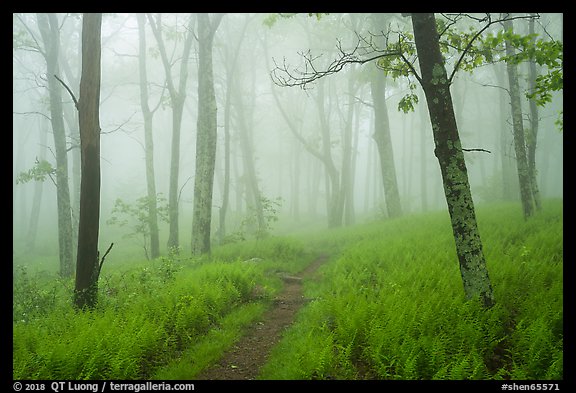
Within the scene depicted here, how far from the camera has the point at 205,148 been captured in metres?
14.5

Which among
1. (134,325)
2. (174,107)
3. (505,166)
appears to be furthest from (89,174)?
(505,166)

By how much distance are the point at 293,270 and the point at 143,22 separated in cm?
1817

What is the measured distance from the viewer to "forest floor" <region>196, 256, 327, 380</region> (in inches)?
225

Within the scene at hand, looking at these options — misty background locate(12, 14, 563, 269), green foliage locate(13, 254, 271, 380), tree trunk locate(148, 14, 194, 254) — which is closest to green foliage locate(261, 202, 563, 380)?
green foliage locate(13, 254, 271, 380)

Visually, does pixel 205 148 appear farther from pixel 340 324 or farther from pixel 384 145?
pixel 384 145

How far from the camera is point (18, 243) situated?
30609mm

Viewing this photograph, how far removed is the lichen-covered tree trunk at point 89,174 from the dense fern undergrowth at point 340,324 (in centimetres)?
57

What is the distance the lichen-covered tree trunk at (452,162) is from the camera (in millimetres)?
6070

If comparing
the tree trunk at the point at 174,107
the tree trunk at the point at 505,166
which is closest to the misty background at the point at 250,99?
the tree trunk at the point at 505,166

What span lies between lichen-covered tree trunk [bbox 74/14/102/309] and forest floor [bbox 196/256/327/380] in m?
3.47

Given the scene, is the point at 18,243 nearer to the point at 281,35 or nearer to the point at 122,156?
the point at 281,35

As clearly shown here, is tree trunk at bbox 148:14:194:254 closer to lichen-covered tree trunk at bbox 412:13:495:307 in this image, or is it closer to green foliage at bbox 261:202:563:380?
green foliage at bbox 261:202:563:380
